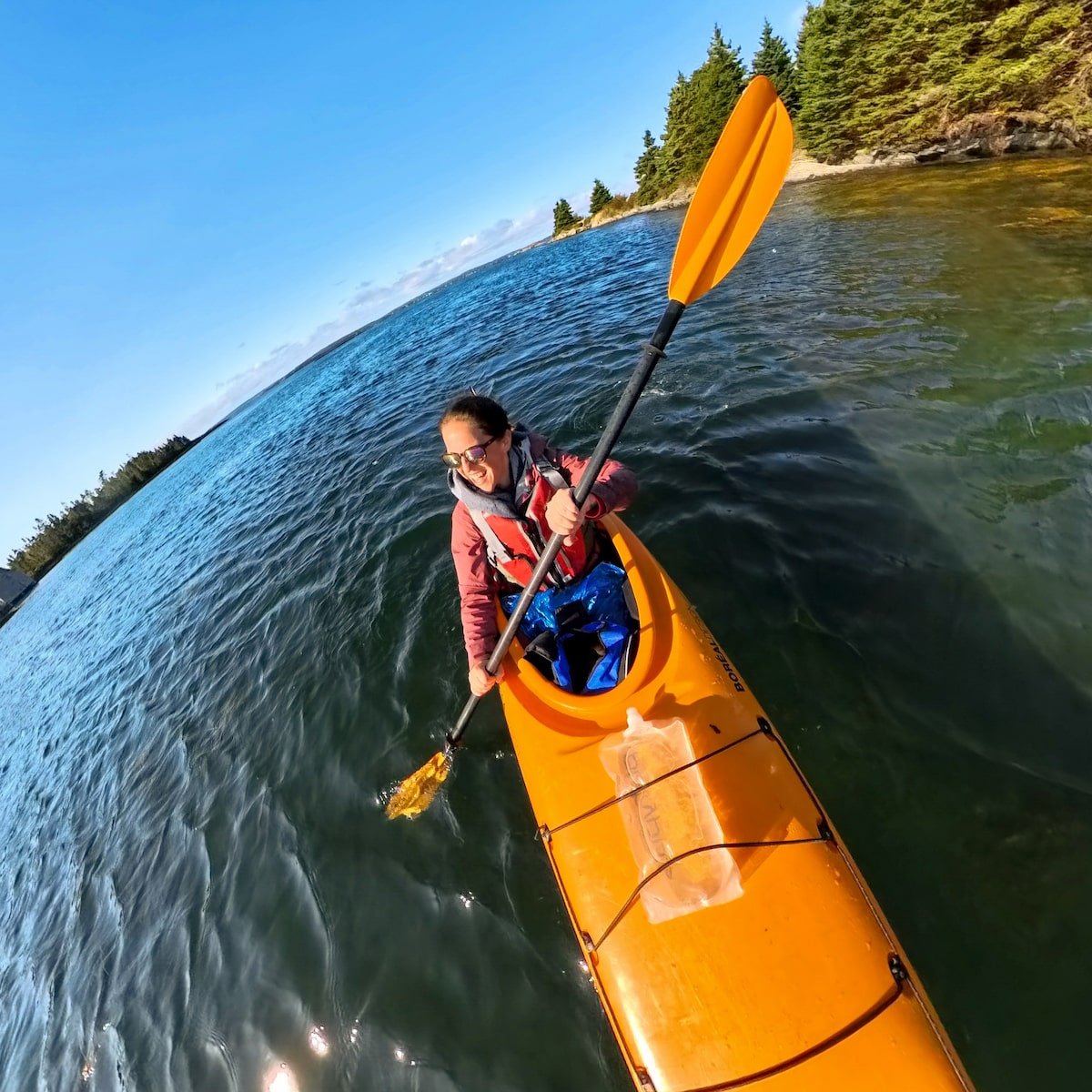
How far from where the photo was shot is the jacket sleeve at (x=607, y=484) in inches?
140

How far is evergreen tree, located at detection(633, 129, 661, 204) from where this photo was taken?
54094 millimetres

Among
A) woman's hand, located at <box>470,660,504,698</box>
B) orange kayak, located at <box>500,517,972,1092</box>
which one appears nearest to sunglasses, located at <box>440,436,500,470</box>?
woman's hand, located at <box>470,660,504,698</box>

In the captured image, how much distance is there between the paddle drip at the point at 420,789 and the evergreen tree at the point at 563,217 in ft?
283

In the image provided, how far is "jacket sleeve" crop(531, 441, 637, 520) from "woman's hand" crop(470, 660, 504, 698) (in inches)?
48.1

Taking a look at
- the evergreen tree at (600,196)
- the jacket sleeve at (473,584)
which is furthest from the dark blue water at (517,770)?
the evergreen tree at (600,196)

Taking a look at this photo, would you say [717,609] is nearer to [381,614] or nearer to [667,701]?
[667,701]

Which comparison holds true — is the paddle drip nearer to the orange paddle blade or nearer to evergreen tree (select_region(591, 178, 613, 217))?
the orange paddle blade

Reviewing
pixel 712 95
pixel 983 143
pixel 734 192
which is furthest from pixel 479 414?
pixel 712 95

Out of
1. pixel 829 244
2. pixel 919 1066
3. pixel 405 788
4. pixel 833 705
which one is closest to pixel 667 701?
pixel 833 705

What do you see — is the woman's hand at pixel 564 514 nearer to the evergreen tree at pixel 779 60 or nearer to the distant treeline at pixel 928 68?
the distant treeline at pixel 928 68

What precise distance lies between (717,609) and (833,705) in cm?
118

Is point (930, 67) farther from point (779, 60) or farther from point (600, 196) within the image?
point (600, 196)

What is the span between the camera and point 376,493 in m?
9.83

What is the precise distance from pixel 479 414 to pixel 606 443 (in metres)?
0.82
